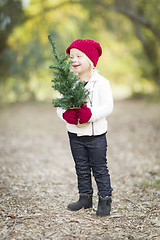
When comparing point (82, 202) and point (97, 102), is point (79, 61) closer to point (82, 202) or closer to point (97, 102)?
point (97, 102)

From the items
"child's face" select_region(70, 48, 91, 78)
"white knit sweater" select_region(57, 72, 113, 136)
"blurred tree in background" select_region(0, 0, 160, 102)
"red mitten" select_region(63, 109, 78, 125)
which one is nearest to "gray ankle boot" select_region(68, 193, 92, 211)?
"white knit sweater" select_region(57, 72, 113, 136)

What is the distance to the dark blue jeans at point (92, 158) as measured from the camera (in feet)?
8.34

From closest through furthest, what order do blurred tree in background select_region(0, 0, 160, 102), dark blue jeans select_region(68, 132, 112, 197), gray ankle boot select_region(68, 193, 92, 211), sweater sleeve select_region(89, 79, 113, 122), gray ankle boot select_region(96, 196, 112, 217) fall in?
sweater sleeve select_region(89, 79, 113, 122)
dark blue jeans select_region(68, 132, 112, 197)
gray ankle boot select_region(96, 196, 112, 217)
gray ankle boot select_region(68, 193, 92, 211)
blurred tree in background select_region(0, 0, 160, 102)

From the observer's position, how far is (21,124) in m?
8.07

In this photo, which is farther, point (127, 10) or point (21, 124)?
point (21, 124)

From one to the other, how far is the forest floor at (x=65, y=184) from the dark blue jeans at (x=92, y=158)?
0.34 m

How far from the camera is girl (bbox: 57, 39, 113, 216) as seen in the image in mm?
2420

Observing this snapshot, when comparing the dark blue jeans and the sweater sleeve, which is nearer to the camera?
the sweater sleeve

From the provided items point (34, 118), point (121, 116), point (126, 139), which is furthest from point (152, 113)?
point (34, 118)

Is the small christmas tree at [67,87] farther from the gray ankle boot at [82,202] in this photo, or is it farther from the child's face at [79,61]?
the gray ankle boot at [82,202]

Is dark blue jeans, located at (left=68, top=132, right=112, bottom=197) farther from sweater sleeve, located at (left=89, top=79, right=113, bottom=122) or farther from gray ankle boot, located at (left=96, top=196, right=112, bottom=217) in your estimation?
sweater sleeve, located at (left=89, top=79, right=113, bottom=122)

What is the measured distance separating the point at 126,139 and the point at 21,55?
20.1ft

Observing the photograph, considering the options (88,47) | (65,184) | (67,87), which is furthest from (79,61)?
(65,184)

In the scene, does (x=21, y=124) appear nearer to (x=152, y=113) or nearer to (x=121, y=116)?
(x=121, y=116)
